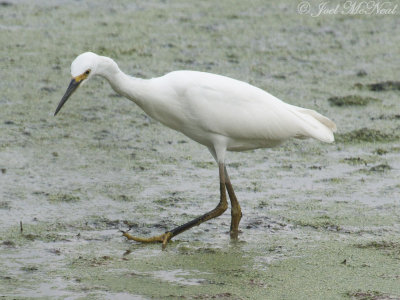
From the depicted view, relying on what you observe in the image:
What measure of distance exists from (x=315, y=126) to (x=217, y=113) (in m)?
0.64

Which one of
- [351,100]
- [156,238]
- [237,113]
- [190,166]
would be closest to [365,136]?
[351,100]

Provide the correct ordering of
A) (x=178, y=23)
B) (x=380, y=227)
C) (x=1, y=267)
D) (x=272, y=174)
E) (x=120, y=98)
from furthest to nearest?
(x=178, y=23) → (x=120, y=98) → (x=272, y=174) → (x=380, y=227) → (x=1, y=267)

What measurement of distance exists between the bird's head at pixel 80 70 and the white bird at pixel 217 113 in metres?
0.01

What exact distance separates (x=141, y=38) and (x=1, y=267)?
4.96 m

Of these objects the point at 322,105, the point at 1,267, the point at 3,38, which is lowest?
the point at 1,267

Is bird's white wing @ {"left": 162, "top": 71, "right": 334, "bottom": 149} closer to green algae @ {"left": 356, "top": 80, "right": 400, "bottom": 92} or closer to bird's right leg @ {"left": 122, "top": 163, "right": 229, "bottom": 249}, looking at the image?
bird's right leg @ {"left": 122, "top": 163, "right": 229, "bottom": 249}

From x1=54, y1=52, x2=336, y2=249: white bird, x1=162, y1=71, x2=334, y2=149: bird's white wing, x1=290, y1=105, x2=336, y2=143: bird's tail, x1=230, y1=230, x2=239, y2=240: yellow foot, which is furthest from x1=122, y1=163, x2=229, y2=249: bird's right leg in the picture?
x1=290, y1=105, x2=336, y2=143: bird's tail

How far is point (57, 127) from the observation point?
7043 mm

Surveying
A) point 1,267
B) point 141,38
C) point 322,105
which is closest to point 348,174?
point 322,105

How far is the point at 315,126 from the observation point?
18.1 ft

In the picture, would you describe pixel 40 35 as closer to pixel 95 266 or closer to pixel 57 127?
pixel 57 127

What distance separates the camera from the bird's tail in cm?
546

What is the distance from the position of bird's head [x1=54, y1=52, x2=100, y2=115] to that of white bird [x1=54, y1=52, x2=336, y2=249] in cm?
1

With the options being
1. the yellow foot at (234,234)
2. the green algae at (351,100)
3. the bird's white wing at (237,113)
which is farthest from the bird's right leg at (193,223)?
the green algae at (351,100)
